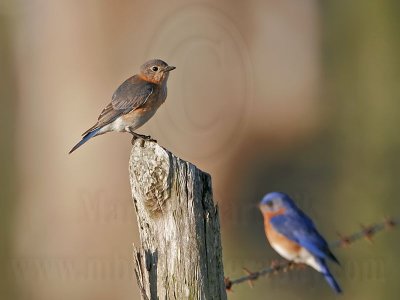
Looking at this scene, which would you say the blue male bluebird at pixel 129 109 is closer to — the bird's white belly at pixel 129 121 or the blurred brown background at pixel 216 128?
the bird's white belly at pixel 129 121

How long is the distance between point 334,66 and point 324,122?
1076 mm

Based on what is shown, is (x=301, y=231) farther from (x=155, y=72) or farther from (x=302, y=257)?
(x=155, y=72)

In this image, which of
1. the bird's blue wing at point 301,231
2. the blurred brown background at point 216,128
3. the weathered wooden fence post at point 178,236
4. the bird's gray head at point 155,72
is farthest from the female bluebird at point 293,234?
the blurred brown background at point 216,128

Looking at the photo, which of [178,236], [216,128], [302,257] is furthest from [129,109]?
[216,128]

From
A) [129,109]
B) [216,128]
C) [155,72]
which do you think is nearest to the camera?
[129,109]

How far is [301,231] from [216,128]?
723 cm

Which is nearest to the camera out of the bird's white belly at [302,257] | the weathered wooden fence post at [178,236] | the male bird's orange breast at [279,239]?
the weathered wooden fence post at [178,236]

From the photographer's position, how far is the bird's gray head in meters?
7.98

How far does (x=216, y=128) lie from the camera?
14.1m

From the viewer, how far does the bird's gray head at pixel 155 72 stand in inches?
314

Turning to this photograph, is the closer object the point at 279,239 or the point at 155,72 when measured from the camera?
the point at 279,239

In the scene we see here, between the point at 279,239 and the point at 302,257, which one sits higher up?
the point at 279,239

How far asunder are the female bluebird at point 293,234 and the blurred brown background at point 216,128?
5.40 metres

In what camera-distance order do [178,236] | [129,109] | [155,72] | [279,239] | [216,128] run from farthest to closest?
[216,128]
[155,72]
[129,109]
[279,239]
[178,236]
